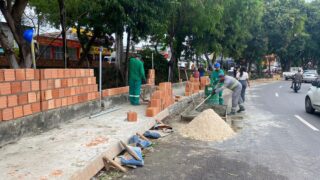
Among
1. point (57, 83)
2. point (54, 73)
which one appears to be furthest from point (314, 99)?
point (54, 73)

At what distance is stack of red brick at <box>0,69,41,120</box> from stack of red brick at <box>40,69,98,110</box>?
0.82 feet

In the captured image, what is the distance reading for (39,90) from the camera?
6.77m

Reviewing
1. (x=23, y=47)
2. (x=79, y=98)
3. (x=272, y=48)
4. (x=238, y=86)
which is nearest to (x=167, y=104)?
(x=238, y=86)

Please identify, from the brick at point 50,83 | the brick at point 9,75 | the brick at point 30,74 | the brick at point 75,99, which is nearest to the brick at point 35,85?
the brick at point 30,74

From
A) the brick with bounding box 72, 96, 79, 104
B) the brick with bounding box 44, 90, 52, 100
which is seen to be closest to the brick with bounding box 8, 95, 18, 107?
the brick with bounding box 44, 90, 52, 100

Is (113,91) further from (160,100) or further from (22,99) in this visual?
(22,99)

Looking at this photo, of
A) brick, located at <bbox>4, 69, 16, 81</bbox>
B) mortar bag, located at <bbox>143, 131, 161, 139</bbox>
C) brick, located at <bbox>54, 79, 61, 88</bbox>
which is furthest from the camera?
mortar bag, located at <bbox>143, 131, 161, 139</bbox>

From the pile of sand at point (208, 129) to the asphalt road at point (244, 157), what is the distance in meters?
0.29

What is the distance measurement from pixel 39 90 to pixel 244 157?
406cm

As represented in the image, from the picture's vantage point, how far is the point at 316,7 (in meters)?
49.1

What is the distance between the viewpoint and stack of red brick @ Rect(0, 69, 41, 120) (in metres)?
5.73

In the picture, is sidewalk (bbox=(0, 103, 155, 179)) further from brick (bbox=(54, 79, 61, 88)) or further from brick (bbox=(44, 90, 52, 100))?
brick (bbox=(54, 79, 61, 88))

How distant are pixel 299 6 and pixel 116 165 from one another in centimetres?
4689

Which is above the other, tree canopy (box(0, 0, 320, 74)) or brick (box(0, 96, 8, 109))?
tree canopy (box(0, 0, 320, 74))
